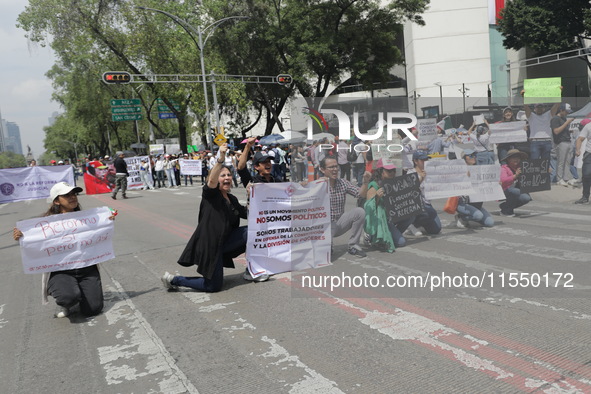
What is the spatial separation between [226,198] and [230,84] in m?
28.7

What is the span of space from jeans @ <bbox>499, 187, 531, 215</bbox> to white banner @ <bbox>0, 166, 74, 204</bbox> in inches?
554

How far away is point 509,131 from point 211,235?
706 centimetres

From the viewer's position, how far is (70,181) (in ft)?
58.5

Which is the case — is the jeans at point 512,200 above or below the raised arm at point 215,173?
below

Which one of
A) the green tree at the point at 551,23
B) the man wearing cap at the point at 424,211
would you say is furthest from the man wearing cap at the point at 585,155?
the green tree at the point at 551,23

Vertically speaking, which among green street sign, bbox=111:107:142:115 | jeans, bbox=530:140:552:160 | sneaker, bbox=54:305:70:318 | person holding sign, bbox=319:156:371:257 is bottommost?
sneaker, bbox=54:305:70:318

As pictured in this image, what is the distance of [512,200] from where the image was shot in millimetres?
9641

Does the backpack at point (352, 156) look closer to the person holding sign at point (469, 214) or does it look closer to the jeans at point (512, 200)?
the person holding sign at point (469, 214)

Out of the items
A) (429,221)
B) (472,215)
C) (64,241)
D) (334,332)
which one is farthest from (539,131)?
(64,241)

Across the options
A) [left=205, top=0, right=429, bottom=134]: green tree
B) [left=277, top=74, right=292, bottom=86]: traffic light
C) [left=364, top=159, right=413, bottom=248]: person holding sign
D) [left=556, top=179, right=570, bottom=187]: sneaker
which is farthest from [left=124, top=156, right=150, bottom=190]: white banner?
[left=364, top=159, right=413, bottom=248]: person holding sign

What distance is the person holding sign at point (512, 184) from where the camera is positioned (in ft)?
30.9

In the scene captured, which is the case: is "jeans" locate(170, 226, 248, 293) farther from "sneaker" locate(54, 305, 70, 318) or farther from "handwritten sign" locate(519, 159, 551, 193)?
"handwritten sign" locate(519, 159, 551, 193)

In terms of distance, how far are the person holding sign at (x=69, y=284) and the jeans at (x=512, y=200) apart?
7367 millimetres

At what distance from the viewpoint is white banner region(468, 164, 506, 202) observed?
28.5ft
